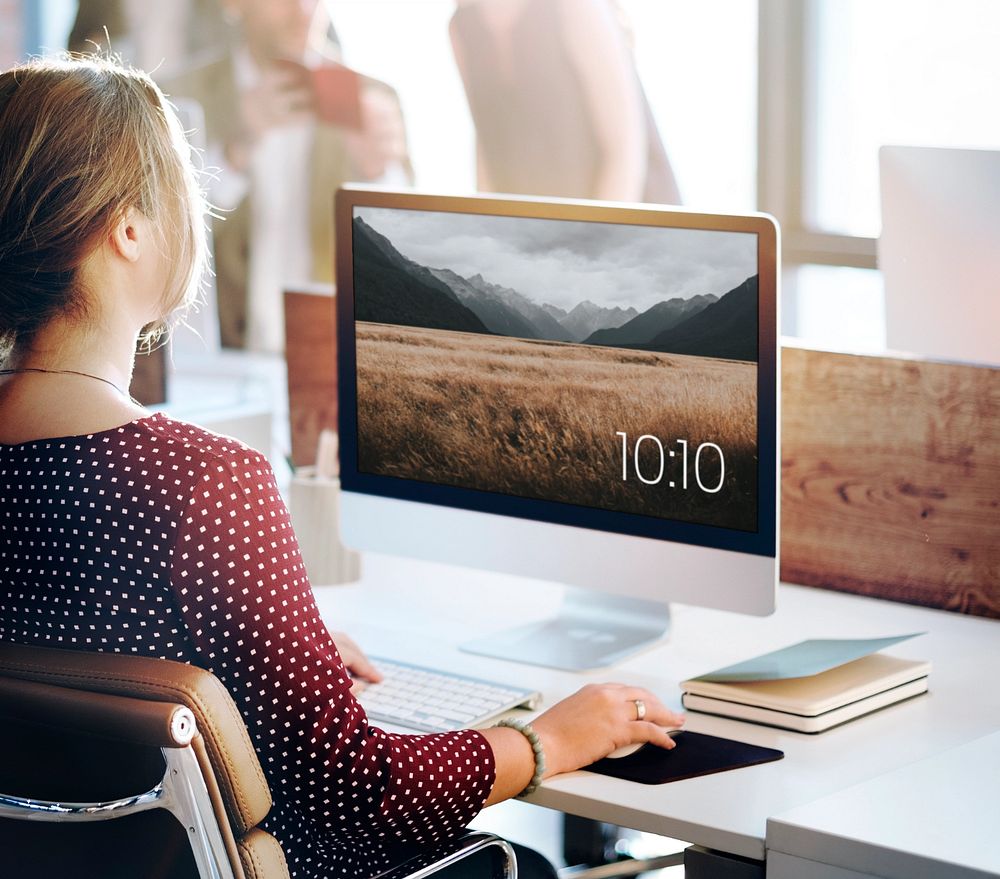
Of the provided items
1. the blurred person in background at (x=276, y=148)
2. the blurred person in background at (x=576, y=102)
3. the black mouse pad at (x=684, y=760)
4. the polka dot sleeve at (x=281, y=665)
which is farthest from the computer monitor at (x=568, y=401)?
the blurred person in background at (x=276, y=148)

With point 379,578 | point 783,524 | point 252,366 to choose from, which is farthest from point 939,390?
point 252,366

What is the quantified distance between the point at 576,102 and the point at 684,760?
2393 millimetres

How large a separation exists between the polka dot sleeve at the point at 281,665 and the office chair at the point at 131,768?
0.19 feet

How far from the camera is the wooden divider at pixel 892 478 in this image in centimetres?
189

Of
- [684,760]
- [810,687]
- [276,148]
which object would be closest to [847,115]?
[276,148]

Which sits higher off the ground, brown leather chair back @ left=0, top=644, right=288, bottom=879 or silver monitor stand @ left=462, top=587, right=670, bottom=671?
brown leather chair back @ left=0, top=644, right=288, bottom=879

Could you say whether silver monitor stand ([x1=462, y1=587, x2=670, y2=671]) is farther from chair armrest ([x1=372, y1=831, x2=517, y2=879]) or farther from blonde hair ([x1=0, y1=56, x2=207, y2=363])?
blonde hair ([x1=0, y1=56, x2=207, y2=363])

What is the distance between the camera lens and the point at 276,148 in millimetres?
3922

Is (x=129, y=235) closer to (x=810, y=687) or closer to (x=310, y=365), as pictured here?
(x=810, y=687)

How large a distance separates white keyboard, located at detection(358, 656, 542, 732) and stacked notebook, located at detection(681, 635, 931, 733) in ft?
0.65

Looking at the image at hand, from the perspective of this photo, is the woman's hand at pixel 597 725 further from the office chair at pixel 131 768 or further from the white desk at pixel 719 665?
the office chair at pixel 131 768

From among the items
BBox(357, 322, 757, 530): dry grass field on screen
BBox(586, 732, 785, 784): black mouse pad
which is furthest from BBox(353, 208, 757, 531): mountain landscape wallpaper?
BBox(586, 732, 785, 784): black mouse pad

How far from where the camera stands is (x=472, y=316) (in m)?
1.78

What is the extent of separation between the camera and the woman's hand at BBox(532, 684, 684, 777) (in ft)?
4.58
